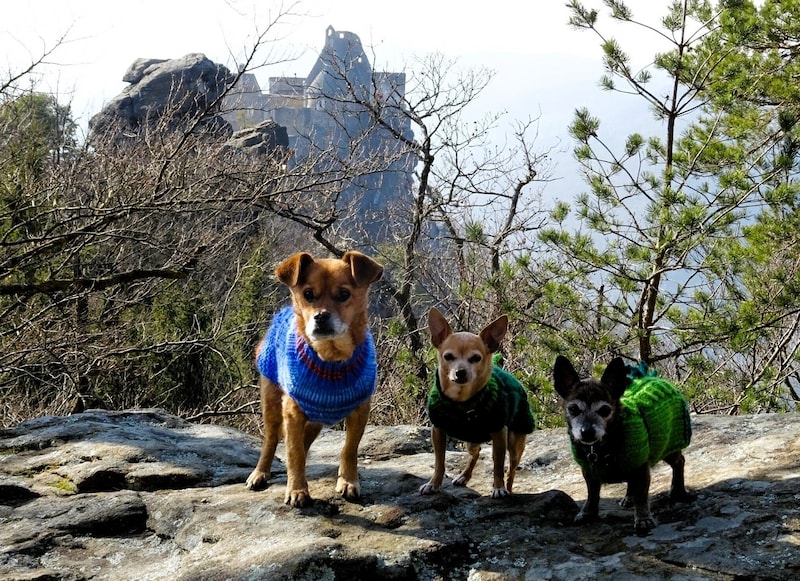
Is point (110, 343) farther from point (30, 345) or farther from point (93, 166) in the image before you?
point (93, 166)

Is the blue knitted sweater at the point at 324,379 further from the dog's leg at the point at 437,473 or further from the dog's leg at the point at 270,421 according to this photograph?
the dog's leg at the point at 437,473

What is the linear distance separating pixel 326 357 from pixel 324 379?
0.46 feet

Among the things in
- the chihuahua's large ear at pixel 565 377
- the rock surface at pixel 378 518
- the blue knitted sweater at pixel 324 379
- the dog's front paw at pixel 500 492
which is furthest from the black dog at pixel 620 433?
the blue knitted sweater at pixel 324 379

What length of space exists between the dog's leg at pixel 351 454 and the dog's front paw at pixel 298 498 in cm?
28

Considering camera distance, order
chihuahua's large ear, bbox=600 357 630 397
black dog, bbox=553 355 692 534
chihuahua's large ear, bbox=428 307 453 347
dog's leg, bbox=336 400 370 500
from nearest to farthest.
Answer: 1. black dog, bbox=553 355 692 534
2. chihuahua's large ear, bbox=600 357 630 397
3. dog's leg, bbox=336 400 370 500
4. chihuahua's large ear, bbox=428 307 453 347

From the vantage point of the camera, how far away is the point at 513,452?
16.6ft

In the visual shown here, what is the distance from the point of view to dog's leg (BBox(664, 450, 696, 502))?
14.4 feet

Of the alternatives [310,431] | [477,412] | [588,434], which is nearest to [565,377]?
[588,434]

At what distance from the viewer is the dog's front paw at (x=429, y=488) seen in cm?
458

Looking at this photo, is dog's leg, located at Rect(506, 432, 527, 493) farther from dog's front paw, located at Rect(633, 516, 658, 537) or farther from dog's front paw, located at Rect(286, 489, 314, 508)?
dog's front paw, located at Rect(286, 489, 314, 508)

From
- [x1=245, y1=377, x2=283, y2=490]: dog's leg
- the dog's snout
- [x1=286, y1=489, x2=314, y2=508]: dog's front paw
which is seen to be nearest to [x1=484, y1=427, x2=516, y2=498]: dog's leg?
the dog's snout

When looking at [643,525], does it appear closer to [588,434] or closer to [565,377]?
[588,434]

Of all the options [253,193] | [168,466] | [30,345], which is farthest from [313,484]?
[30,345]

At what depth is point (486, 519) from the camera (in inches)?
165
